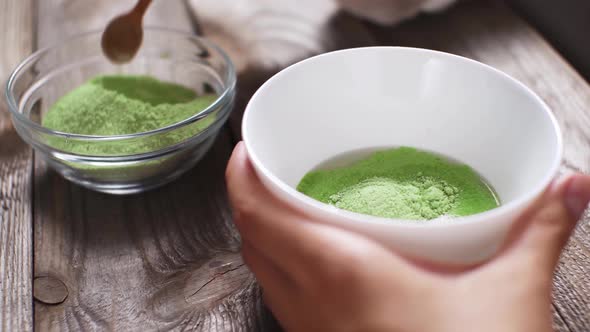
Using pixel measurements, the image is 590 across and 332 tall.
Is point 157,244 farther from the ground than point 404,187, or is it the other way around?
point 404,187

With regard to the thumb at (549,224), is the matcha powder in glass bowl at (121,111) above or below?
below

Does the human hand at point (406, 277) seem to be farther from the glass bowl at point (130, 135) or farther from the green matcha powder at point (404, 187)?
the glass bowl at point (130, 135)

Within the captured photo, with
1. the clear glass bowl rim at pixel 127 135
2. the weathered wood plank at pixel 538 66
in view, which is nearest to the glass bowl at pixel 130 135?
the clear glass bowl rim at pixel 127 135

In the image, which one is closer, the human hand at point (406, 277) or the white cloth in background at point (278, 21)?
the human hand at point (406, 277)

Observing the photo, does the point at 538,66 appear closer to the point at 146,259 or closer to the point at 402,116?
the point at 402,116

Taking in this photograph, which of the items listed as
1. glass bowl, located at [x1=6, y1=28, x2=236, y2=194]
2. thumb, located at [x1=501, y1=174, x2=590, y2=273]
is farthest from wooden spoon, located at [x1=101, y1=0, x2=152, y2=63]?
thumb, located at [x1=501, y1=174, x2=590, y2=273]

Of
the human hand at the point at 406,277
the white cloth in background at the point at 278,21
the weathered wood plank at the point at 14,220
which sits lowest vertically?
the weathered wood plank at the point at 14,220

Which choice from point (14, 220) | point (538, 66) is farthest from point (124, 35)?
point (538, 66)
